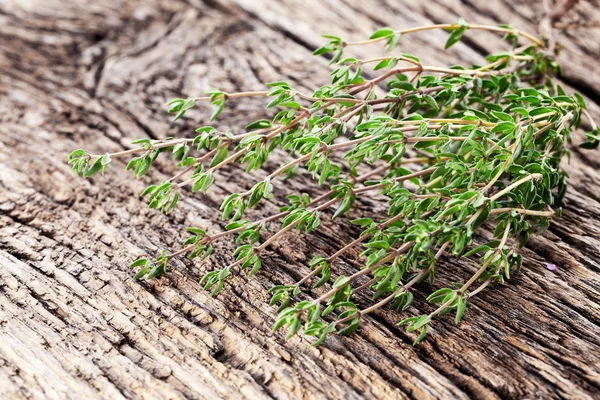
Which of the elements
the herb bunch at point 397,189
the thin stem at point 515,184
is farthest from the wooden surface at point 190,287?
the thin stem at point 515,184

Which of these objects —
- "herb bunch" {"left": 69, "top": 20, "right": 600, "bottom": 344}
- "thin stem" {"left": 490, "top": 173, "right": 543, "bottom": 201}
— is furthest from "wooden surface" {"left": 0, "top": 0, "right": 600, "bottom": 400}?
"thin stem" {"left": 490, "top": 173, "right": 543, "bottom": 201}

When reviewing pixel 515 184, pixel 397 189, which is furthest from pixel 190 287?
pixel 515 184

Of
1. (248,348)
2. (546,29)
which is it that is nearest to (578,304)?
(248,348)

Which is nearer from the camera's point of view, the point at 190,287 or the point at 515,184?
the point at 515,184

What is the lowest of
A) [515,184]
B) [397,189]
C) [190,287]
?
[190,287]

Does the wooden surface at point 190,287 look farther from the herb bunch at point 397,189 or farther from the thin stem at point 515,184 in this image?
the thin stem at point 515,184

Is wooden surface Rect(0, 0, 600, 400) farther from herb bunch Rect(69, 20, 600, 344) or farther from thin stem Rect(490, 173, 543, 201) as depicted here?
thin stem Rect(490, 173, 543, 201)

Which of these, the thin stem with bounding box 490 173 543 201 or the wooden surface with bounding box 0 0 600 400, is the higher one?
the thin stem with bounding box 490 173 543 201

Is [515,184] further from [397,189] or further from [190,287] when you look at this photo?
[190,287]
